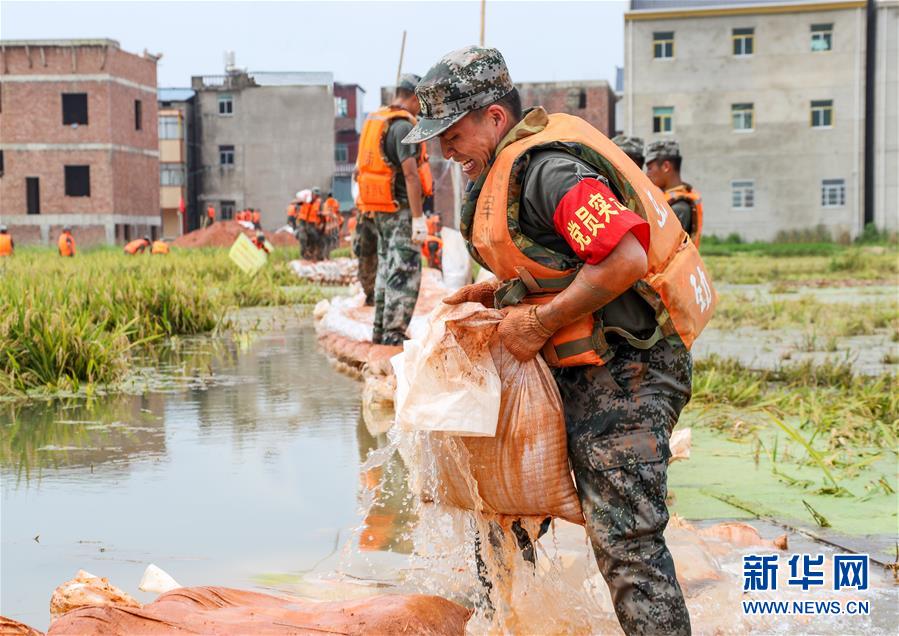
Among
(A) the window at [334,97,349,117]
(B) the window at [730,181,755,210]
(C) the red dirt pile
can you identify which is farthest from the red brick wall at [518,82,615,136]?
(A) the window at [334,97,349,117]

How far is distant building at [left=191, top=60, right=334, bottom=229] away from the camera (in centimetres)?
5734

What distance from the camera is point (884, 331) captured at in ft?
37.0

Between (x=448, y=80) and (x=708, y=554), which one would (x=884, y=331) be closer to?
(x=708, y=554)

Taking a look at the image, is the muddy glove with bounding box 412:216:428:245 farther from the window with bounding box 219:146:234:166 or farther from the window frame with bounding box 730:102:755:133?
the window with bounding box 219:146:234:166

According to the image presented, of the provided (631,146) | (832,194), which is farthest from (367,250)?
(832,194)

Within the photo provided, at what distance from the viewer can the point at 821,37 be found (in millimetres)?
43750

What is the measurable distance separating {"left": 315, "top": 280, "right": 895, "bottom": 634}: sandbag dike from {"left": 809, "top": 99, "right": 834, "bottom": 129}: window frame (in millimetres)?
42385

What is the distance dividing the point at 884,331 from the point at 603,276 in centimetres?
950

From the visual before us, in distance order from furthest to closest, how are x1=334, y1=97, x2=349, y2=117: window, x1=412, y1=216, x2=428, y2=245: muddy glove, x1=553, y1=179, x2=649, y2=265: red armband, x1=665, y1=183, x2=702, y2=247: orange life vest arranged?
x1=334, y1=97, x2=349, y2=117: window
x1=412, y1=216, x2=428, y2=245: muddy glove
x1=665, y1=183, x2=702, y2=247: orange life vest
x1=553, y1=179, x2=649, y2=265: red armband

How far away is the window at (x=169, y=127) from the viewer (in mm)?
57906

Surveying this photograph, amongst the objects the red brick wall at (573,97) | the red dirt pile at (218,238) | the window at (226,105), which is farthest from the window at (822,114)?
the window at (226,105)

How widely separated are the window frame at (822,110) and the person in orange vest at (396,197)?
38726 mm

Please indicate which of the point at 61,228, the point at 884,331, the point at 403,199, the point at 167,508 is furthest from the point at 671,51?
the point at 167,508

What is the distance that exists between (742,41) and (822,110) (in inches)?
164
